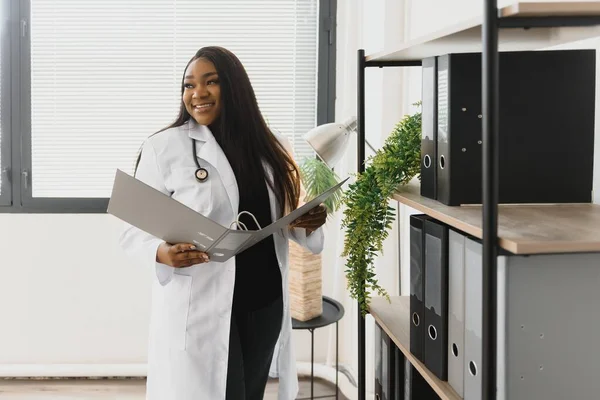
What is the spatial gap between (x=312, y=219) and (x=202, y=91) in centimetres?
49

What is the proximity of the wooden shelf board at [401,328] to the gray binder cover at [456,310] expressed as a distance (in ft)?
0.07

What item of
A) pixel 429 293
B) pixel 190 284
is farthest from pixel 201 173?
pixel 429 293

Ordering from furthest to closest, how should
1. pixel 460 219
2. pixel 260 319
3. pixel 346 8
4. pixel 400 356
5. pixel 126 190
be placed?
1. pixel 346 8
2. pixel 260 319
3. pixel 400 356
4. pixel 126 190
5. pixel 460 219

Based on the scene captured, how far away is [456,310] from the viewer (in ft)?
3.82

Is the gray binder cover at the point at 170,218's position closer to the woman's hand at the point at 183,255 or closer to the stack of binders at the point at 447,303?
the woman's hand at the point at 183,255

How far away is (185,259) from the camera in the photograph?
1.62 m

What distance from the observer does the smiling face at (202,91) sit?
6.12 feet

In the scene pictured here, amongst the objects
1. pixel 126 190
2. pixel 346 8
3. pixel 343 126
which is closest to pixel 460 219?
pixel 126 190

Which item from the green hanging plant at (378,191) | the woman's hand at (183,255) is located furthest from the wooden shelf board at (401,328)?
the woman's hand at (183,255)

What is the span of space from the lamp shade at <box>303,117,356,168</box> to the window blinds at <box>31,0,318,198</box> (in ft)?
4.41

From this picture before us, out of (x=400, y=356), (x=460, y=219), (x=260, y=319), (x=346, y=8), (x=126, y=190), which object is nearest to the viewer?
(x=460, y=219)

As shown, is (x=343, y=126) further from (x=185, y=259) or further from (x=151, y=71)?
(x=151, y=71)

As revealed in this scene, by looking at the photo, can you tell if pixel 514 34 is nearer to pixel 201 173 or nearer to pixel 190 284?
pixel 201 173

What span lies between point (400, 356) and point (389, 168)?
0.47 metres
